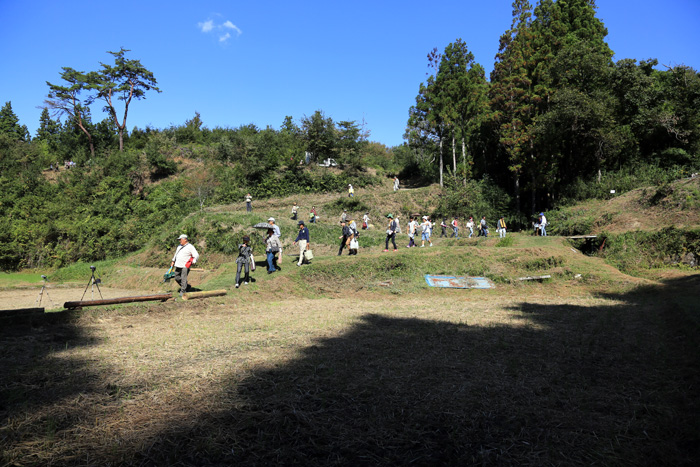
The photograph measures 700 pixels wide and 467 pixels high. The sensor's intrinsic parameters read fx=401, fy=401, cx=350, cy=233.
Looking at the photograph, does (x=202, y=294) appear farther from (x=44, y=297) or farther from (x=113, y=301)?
(x=44, y=297)

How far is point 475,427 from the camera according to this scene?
3.88 meters

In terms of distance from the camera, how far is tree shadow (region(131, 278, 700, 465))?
3.45 meters

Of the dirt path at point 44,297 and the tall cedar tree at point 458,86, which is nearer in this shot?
the dirt path at point 44,297

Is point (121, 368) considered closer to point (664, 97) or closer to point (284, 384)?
point (284, 384)

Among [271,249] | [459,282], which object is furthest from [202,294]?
[459,282]

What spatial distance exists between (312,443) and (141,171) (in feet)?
152

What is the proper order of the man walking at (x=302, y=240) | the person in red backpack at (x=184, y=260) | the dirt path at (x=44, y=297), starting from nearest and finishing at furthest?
1. the person in red backpack at (x=184, y=260)
2. the dirt path at (x=44, y=297)
3. the man walking at (x=302, y=240)

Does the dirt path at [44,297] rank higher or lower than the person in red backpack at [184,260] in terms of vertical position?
lower

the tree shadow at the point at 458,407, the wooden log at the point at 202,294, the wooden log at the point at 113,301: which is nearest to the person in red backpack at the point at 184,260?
the wooden log at the point at 202,294

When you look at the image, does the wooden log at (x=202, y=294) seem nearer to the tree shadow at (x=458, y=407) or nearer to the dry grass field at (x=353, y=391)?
the dry grass field at (x=353, y=391)

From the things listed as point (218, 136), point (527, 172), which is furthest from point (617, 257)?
point (218, 136)

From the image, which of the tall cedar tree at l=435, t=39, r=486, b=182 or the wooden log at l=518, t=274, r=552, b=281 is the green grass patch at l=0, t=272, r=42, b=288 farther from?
A: the tall cedar tree at l=435, t=39, r=486, b=182

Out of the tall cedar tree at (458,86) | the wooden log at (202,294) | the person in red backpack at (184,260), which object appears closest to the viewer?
the wooden log at (202,294)

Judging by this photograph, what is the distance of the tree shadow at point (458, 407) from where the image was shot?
345 cm
